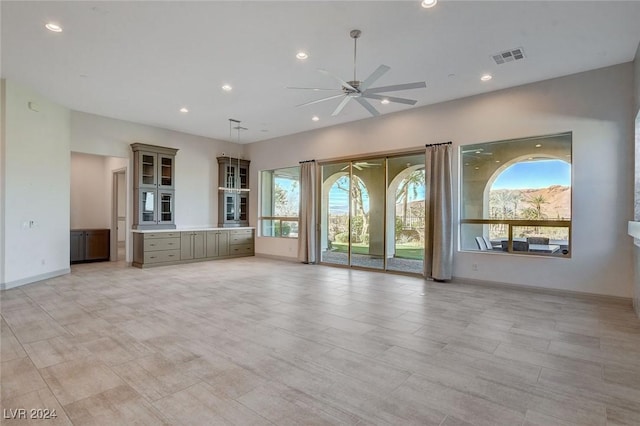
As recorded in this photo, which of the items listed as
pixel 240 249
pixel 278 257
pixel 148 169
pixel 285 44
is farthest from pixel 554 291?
pixel 148 169

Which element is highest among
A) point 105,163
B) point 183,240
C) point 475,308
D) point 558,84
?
point 558,84

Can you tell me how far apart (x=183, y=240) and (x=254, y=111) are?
152 inches

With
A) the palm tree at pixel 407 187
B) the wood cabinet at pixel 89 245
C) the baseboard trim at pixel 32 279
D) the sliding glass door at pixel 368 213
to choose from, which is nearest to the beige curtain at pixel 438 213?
the palm tree at pixel 407 187

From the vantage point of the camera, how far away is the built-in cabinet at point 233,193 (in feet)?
32.5

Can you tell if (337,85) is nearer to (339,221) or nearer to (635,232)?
(339,221)

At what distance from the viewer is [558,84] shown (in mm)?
5375

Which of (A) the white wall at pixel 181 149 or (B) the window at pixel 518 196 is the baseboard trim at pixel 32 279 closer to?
(A) the white wall at pixel 181 149

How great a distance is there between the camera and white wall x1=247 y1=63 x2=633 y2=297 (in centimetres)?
486

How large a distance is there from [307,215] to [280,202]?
159cm

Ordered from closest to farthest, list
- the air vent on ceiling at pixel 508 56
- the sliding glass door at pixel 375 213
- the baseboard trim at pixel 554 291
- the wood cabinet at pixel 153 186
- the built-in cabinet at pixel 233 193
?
the air vent on ceiling at pixel 508 56
the baseboard trim at pixel 554 291
the sliding glass door at pixel 375 213
the wood cabinet at pixel 153 186
the built-in cabinet at pixel 233 193

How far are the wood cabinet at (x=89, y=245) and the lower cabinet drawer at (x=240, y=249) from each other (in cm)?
332

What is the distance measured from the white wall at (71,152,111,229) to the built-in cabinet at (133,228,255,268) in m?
2.17

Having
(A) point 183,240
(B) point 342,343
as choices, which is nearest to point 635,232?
(B) point 342,343

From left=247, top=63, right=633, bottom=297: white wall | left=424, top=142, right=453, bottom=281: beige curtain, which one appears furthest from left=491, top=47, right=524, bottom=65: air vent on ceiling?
left=424, top=142, right=453, bottom=281: beige curtain
